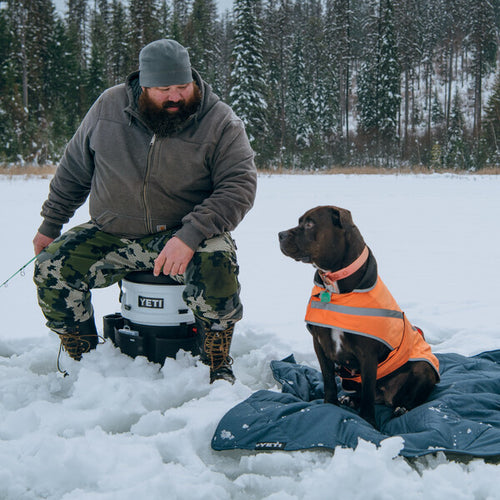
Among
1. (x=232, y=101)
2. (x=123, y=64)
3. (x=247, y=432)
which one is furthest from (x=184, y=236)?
(x=123, y=64)

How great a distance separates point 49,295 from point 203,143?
1.12 m

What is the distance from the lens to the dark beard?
2.72 meters

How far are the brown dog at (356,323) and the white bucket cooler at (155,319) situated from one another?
661mm

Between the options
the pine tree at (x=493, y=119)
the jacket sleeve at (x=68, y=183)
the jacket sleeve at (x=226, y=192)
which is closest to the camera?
the jacket sleeve at (x=226, y=192)

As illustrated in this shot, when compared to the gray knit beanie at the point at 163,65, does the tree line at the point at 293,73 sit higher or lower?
higher

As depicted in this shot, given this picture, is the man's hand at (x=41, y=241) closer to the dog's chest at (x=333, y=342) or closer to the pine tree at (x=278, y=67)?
the dog's chest at (x=333, y=342)

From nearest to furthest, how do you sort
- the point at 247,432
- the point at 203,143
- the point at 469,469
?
the point at 469,469 → the point at 247,432 → the point at 203,143

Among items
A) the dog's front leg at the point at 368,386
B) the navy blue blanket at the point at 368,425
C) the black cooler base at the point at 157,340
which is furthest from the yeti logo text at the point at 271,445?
the black cooler base at the point at 157,340

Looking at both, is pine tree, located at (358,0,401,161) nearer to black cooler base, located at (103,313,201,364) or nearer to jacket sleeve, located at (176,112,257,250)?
jacket sleeve, located at (176,112,257,250)

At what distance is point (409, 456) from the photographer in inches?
75.6

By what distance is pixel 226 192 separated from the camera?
271 centimetres

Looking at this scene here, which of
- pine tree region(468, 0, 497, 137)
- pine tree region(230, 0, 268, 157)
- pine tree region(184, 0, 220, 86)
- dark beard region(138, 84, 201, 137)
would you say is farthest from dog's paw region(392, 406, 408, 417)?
pine tree region(184, 0, 220, 86)

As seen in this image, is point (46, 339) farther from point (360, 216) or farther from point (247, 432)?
point (360, 216)

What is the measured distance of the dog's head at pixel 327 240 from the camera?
2.48 metres
